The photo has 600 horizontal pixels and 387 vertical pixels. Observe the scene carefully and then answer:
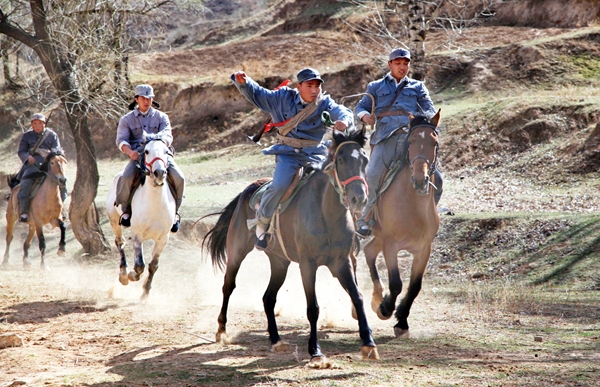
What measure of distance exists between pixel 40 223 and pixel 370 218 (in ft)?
32.7

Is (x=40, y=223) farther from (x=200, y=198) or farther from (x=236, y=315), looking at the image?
(x=236, y=315)

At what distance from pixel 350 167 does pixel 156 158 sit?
14.2 ft

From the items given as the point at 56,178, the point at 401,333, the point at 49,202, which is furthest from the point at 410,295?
the point at 49,202

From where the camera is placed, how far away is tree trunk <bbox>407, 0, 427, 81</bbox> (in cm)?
1962

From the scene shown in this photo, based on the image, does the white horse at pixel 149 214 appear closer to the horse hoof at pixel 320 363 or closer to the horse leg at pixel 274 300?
the horse leg at pixel 274 300

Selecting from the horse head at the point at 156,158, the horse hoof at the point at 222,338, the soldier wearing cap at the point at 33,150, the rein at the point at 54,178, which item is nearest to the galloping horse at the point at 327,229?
the horse hoof at the point at 222,338

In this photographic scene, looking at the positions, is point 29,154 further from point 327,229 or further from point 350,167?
point 350,167

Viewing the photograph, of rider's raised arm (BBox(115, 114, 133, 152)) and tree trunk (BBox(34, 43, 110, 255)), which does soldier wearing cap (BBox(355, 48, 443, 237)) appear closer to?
rider's raised arm (BBox(115, 114, 133, 152))

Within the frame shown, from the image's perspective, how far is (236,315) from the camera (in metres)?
9.35

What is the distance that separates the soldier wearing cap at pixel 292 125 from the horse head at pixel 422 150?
103cm

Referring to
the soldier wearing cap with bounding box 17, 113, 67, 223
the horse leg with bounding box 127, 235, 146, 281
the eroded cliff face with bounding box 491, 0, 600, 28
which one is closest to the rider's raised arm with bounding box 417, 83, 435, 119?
the horse leg with bounding box 127, 235, 146, 281

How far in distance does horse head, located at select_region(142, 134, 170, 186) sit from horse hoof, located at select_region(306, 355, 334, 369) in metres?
4.40

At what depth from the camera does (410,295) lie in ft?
26.0

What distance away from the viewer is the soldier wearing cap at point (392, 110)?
8.64 metres
